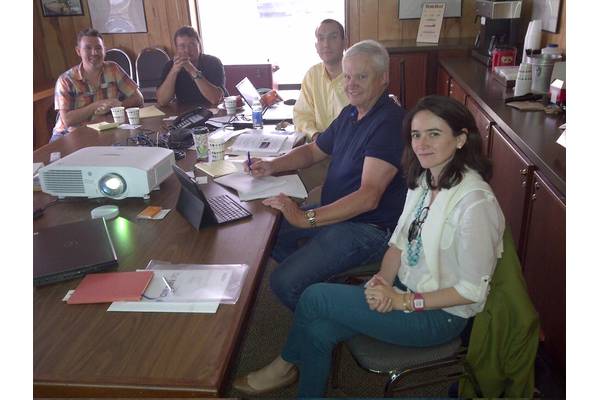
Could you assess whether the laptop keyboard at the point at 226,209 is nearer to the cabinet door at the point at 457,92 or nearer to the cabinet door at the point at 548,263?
the cabinet door at the point at 548,263

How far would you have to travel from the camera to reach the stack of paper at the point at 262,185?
1775mm

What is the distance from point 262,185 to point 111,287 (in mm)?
754

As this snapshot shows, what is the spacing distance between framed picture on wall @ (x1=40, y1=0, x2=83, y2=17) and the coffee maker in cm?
371

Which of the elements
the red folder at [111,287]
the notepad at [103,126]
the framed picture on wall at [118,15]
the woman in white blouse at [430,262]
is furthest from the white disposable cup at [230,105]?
the framed picture on wall at [118,15]

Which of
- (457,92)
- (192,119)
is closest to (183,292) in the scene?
(192,119)

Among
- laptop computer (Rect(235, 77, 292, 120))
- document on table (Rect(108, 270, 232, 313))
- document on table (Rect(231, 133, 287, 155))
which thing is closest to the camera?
document on table (Rect(108, 270, 232, 313))

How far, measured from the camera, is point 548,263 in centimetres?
174

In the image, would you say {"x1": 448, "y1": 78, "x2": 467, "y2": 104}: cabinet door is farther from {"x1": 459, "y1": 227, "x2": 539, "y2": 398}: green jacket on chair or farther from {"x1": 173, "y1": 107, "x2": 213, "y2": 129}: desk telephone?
{"x1": 459, "y1": 227, "x2": 539, "y2": 398}: green jacket on chair

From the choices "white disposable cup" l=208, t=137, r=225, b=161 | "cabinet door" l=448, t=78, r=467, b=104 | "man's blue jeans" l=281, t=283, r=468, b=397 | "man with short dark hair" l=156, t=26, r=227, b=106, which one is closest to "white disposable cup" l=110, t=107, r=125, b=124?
"man with short dark hair" l=156, t=26, r=227, b=106

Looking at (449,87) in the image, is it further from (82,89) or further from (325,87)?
(82,89)

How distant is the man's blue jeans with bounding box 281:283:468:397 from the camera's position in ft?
4.37

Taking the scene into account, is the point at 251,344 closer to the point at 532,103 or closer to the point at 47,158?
the point at 47,158

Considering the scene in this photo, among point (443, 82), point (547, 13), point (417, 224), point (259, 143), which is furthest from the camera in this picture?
point (443, 82)
